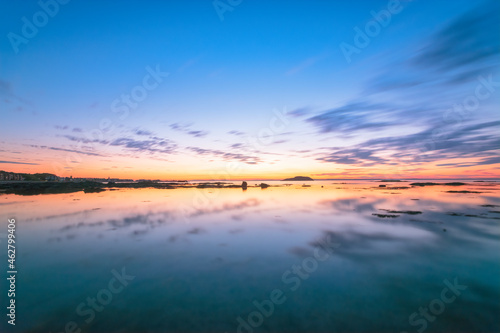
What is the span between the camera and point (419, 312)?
7.06 m

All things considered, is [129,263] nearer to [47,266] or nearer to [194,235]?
[47,266]

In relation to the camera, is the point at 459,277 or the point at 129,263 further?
the point at 129,263

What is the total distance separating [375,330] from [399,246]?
944 centimetres

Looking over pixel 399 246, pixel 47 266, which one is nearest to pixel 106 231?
pixel 47 266

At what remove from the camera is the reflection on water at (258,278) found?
668 centimetres

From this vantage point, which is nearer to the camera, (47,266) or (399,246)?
(47,266)

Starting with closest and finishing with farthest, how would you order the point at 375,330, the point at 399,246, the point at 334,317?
the point at 375,330, the point at 334,317, the point at 399,246

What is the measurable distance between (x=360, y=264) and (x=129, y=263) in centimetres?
1170

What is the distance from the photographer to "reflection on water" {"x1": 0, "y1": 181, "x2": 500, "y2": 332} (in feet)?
21.9

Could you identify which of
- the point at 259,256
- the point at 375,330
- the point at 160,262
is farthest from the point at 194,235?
the point at 375,330

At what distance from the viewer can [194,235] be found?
1636 cm

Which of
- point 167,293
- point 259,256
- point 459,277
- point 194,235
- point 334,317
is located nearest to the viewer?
point 334,317

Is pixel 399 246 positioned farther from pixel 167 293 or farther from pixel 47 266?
pixel 47 266

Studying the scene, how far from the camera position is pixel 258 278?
31.1ft
